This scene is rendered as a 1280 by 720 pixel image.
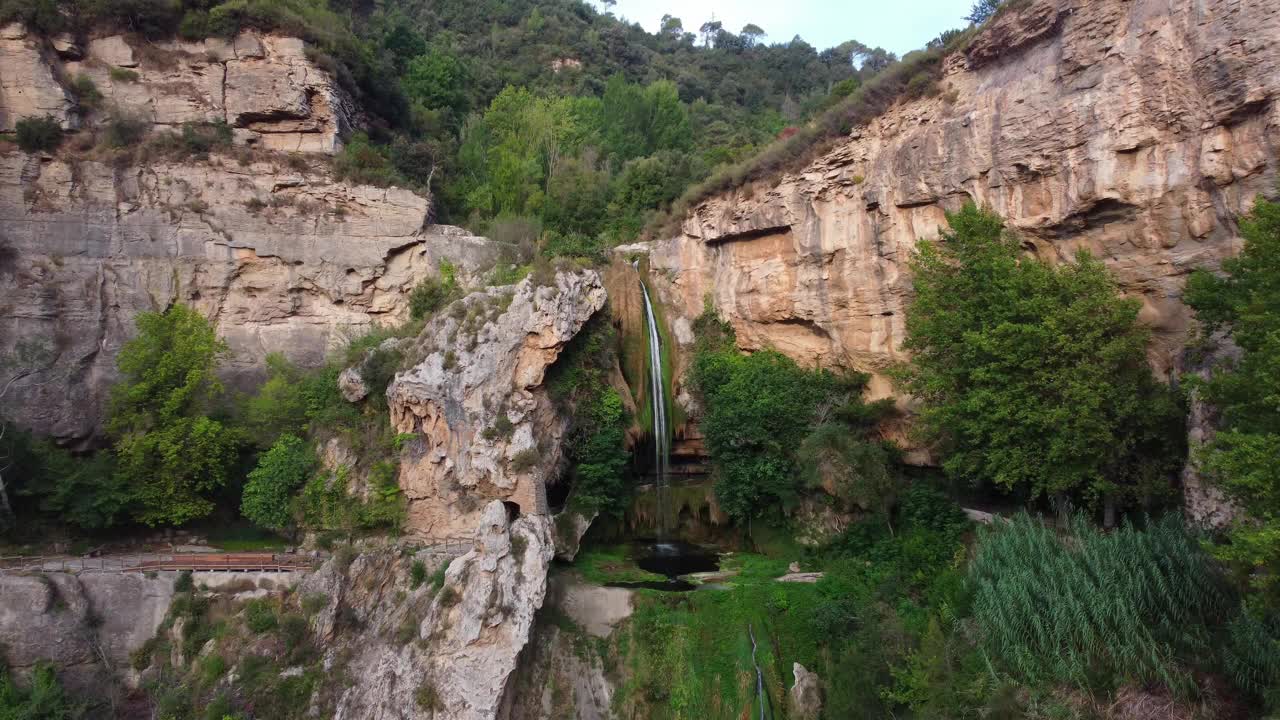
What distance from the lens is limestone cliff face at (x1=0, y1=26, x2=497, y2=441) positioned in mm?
21500

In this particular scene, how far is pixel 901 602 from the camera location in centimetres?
1443

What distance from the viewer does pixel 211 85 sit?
2527 cm

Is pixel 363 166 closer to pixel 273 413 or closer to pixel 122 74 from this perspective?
pixel 122 74

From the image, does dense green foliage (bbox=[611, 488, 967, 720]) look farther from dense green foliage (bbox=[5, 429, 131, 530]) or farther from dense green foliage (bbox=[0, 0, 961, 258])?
dense green foliage (bbox=[5, 429, 131, 530])

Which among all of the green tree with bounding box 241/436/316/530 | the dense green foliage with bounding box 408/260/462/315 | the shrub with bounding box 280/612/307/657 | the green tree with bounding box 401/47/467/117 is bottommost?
the shrub with bounding box 280/612/307/657

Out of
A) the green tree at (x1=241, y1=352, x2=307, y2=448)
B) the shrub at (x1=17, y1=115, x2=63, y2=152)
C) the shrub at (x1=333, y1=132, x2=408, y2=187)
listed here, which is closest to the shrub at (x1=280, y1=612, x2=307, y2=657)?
the green tree at (x1=241, y1=352, x2=307, y2=448)

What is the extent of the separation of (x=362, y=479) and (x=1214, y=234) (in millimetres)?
21493

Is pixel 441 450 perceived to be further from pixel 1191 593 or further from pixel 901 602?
pixel 1191 593

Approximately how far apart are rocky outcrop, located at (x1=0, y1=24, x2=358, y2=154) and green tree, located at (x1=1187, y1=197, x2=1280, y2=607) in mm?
27366

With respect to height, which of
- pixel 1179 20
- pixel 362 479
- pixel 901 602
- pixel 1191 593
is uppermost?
pixel 1179 20

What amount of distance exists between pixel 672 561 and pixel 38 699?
15.5m

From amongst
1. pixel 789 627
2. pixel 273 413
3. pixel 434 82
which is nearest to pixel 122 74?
pixel 273 413

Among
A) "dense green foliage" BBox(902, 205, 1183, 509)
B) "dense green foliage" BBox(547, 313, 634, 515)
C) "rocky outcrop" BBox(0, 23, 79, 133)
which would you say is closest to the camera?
"dense green foliage" BBox(902, 205, 1183, 509)

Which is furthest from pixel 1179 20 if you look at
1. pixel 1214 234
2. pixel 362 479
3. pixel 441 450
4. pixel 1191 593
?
pixel 362 479
